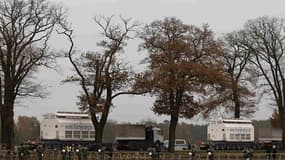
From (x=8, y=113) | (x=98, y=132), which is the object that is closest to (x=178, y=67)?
(x=98, y=132)

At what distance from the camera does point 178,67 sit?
5725cm

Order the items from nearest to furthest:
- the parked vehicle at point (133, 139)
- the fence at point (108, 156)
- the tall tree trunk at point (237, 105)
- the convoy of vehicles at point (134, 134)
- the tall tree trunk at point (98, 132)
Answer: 1. the fence at point (108, 156)
2. the tall tree trunk at point (98, 132)
3. the convoy of vehicles at point (134, 134)
4. the parked vehicle at point (133, 139)
5. the tall tree trunk at point (237, 105)

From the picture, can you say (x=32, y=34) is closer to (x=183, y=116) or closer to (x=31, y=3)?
(x=31, y=3)

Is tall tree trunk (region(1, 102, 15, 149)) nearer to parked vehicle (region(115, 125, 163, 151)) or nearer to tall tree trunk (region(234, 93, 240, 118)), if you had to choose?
parked vehicle (region(115, 125, 163, 151))

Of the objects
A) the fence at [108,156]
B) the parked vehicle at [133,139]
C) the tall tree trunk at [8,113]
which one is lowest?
the fence at [108,156]

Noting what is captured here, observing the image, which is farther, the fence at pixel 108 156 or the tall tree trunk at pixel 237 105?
the tall tree trunk at pixel 237 105

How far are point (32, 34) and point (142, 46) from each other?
40.2 feet

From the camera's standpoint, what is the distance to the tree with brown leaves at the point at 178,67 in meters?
57.3

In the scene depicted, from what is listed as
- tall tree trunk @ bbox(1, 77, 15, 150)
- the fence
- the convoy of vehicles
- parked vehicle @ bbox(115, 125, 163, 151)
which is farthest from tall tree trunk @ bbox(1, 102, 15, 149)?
parked vehicle @ bbox(115, 125, 163, 151)

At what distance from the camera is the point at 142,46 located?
197 feet

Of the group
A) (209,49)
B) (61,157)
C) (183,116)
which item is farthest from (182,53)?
(61,157)

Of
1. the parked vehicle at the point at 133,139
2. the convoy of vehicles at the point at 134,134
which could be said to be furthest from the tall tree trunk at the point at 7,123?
the parked vehicle at the point at 133,139

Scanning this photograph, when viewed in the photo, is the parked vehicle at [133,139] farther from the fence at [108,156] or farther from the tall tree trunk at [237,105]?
the fence at [108,156]

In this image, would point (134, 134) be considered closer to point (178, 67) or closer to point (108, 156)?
point (178, 67)
